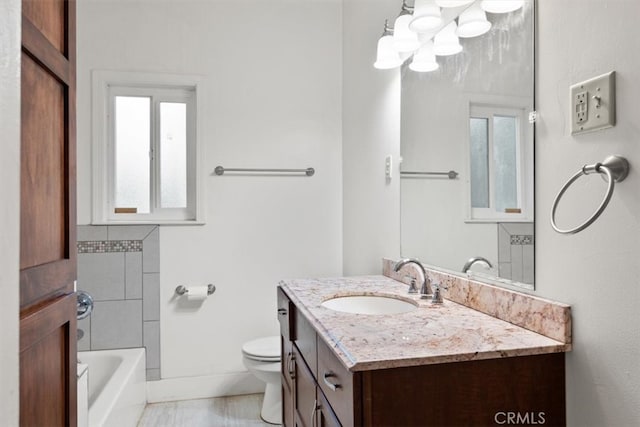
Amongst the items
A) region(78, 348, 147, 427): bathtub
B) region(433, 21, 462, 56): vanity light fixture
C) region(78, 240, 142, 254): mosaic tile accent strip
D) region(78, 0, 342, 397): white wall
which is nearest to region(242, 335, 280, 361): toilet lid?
region(78, 0, 342, 397): white wall

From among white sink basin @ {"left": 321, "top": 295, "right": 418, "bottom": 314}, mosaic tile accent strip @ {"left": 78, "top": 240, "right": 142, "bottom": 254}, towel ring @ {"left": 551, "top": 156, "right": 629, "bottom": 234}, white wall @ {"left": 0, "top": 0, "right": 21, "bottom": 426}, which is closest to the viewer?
white wall @ {"left": 0, "top": 0, "right": 21, "bottom": 426}

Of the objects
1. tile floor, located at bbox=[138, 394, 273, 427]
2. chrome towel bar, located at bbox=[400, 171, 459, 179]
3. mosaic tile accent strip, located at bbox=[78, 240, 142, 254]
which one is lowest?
tile floor, located at bbox=[138, 394, 273, 427]

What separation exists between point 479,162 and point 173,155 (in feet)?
6.53

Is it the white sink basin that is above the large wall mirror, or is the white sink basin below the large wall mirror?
below

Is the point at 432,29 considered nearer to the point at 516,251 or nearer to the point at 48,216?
the point at 516,251

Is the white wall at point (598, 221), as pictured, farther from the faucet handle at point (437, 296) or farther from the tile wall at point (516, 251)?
the faucet handle at point (437, 296)

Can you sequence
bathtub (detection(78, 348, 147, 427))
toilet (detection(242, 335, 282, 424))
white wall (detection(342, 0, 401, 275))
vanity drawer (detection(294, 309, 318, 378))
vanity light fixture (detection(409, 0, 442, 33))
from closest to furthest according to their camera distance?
vanity drawer (detection(294, 309, 318, 378)), vanity light fixture (detection(409, 0, 442, 33)), bathtub (detection(78, 348, 147, 427)), white wall (detection(342, 0, 401, 275)), toilet (detection(242, 335, 282, 424))

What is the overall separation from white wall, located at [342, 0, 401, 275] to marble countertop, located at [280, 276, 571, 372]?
0.84 meters

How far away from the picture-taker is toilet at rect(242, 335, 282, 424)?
2.30m

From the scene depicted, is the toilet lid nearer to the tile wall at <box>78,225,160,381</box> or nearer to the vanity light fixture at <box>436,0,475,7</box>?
the tile wall at <box>78,225,160,381</box>

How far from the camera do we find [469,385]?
38.0 inches

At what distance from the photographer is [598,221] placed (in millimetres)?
948

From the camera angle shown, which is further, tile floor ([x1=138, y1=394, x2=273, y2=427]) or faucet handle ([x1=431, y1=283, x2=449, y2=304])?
tile floor ([x1=138, y1=394, x2=273, y2=427])

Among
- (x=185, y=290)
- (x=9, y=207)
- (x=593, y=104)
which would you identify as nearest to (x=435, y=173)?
(x=593, y=104)
